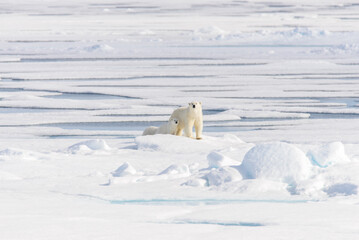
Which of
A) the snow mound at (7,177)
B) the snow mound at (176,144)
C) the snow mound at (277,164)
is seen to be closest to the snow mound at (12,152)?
the snow mound at (7,177)

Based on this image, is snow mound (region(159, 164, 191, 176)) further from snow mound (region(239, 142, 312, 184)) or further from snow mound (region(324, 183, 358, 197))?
snow mound (region(324, 183, 358, 197))

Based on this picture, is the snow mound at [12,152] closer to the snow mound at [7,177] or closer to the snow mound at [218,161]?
the snow mound at [7,177]

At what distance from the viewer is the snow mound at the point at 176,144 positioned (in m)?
Result: 5.14

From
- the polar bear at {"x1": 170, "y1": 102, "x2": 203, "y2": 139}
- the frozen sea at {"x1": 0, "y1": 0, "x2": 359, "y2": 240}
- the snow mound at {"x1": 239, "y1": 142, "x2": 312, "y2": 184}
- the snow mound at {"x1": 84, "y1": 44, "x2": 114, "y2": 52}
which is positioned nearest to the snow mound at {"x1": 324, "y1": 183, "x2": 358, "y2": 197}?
the frozen sea at {"x1": 0, "y1": 0, "x2": 359, "y2": 240}

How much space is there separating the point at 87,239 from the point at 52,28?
60.5ft

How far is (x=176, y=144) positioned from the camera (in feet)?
17.1

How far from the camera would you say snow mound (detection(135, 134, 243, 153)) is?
5145mm

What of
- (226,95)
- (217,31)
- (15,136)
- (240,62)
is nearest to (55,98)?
(226,95)

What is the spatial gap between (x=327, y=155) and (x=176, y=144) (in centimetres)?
140

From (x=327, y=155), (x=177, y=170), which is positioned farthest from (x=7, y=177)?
(x=327, y=155)

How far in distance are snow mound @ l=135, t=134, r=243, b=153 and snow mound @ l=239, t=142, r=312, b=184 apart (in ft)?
4.23

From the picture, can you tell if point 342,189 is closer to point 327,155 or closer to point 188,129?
point 327,155

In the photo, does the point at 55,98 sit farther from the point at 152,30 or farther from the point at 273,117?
the point at 152,30

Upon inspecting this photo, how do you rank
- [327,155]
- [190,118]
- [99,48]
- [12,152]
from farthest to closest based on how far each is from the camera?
1. [99,48]
2. [190,118]
3. [12,152]
4. [327,155]
